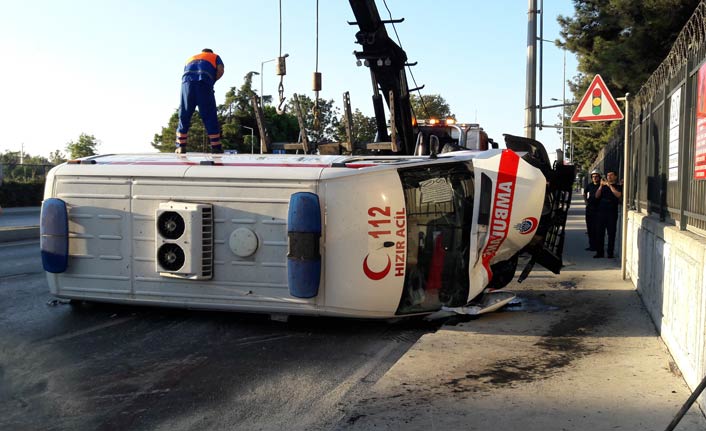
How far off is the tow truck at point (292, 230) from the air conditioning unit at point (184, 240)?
0.01 m

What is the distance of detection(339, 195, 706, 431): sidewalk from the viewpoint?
420 centimetres

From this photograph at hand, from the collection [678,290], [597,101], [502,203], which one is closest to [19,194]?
[597,101]

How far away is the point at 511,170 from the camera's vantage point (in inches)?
287

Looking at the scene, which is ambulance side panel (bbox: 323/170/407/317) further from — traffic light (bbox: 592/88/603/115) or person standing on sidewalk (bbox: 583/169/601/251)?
person standing on sidewalk (bbox: 583/169/601/251)

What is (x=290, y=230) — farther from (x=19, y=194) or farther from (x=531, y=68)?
(x=19, y=194)

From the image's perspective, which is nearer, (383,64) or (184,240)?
(184,240)

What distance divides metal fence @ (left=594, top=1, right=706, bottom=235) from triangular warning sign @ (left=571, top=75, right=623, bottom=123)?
0.49 m

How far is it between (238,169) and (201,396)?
106 inches

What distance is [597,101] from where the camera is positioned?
10.1m

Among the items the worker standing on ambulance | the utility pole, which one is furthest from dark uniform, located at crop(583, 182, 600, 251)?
the worker standing on ambulance

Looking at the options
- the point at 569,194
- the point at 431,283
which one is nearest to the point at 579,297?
the point at 569,194

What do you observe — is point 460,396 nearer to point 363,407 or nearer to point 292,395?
point 363,407

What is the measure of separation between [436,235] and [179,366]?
2847 millimetres

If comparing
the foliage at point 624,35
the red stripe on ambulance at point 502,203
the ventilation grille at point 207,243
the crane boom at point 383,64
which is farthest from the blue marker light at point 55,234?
the foliage at point 624,35
